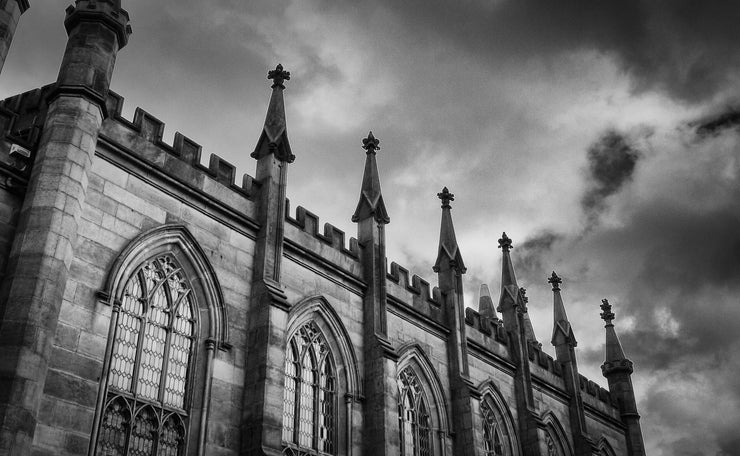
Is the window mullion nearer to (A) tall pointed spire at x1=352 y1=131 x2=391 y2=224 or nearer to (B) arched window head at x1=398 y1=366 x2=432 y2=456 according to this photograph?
(B) arched window head at x1=398 y1=366 x2=432 y2=456

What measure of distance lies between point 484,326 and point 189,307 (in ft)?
41.7

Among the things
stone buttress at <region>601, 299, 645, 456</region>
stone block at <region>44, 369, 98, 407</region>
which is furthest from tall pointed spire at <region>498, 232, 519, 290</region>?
stone block at <region>44, 369, 98, 407</region>

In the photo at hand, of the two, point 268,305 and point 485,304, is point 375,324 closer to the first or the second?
point 268,305

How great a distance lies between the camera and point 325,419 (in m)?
18.6

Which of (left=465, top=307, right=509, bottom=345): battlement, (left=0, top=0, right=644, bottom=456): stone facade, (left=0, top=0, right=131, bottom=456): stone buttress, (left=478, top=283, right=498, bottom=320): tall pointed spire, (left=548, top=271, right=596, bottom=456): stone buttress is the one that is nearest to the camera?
(left=0, top=0, right=131, bottom=456): stone buttress

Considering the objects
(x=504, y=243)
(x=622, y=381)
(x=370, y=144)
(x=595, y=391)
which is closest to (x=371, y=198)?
(x=370, y=144)

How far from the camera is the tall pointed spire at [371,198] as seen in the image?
2261 cm

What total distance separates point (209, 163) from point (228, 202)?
42.7 inches

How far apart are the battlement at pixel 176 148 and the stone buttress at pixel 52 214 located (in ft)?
3.07

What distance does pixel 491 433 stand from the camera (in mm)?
24391

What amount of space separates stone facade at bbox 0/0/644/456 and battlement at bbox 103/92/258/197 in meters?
0.04

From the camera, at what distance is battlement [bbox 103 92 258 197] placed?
53.5ft

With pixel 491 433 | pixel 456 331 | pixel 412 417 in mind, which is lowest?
pixel 412 417

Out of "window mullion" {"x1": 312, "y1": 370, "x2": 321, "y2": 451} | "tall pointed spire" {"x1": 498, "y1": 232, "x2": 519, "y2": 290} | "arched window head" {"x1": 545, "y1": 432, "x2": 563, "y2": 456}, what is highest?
"tall pointed spire" {"x1": 498, "y1": 232, "x2": 519, "y2": 290}
